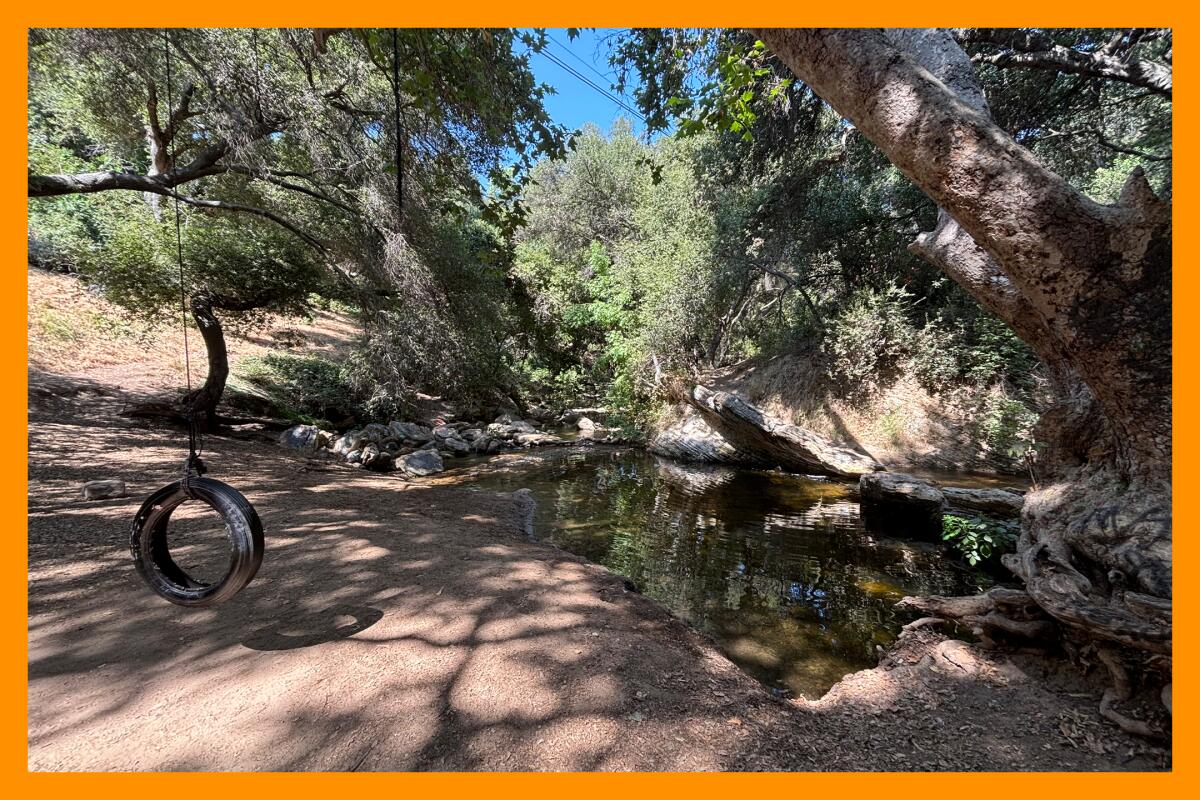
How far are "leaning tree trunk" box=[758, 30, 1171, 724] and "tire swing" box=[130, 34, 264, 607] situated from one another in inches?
155

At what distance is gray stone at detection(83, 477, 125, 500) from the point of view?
4.93 m

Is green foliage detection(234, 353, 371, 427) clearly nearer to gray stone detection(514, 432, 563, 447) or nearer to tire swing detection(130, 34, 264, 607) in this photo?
gray stone detection(514, 432, 563, 447)

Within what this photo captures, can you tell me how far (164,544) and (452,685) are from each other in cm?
201

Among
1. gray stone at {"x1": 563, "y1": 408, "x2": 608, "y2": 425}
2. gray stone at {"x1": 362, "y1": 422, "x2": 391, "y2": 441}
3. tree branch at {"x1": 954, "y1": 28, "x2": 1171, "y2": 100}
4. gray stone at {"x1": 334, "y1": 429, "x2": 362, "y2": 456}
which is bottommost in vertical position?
gray stone at {"x1": 334, "y1": 429, "x2": 362, "y2": 456}

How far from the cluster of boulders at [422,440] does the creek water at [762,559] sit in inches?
84.1

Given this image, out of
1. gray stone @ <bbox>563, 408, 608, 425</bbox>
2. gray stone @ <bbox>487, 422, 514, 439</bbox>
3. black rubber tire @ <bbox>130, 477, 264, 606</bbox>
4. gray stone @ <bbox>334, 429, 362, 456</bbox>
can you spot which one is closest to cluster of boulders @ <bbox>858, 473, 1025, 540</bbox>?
black rubber tire @ <bbox>130, 477, 264, 606</bbox>

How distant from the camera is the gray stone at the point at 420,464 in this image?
9734mm

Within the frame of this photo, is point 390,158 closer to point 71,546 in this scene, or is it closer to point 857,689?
point 71,546

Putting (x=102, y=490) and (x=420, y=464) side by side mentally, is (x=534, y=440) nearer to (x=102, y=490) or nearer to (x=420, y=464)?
(x=420, y=464)

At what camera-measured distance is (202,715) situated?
6.73 ft

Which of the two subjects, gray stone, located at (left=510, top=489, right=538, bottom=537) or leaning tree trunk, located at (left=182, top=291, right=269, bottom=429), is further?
leaning tree trunk, located at (left=182, top=291, right=269, bottom=429)

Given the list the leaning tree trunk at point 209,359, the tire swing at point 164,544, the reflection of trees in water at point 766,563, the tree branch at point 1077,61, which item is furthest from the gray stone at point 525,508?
the tree branch at point 1077,61

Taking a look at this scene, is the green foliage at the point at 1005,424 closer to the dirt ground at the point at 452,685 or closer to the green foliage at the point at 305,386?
the dirt ground at the point at 452,685

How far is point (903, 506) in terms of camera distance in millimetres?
6008
